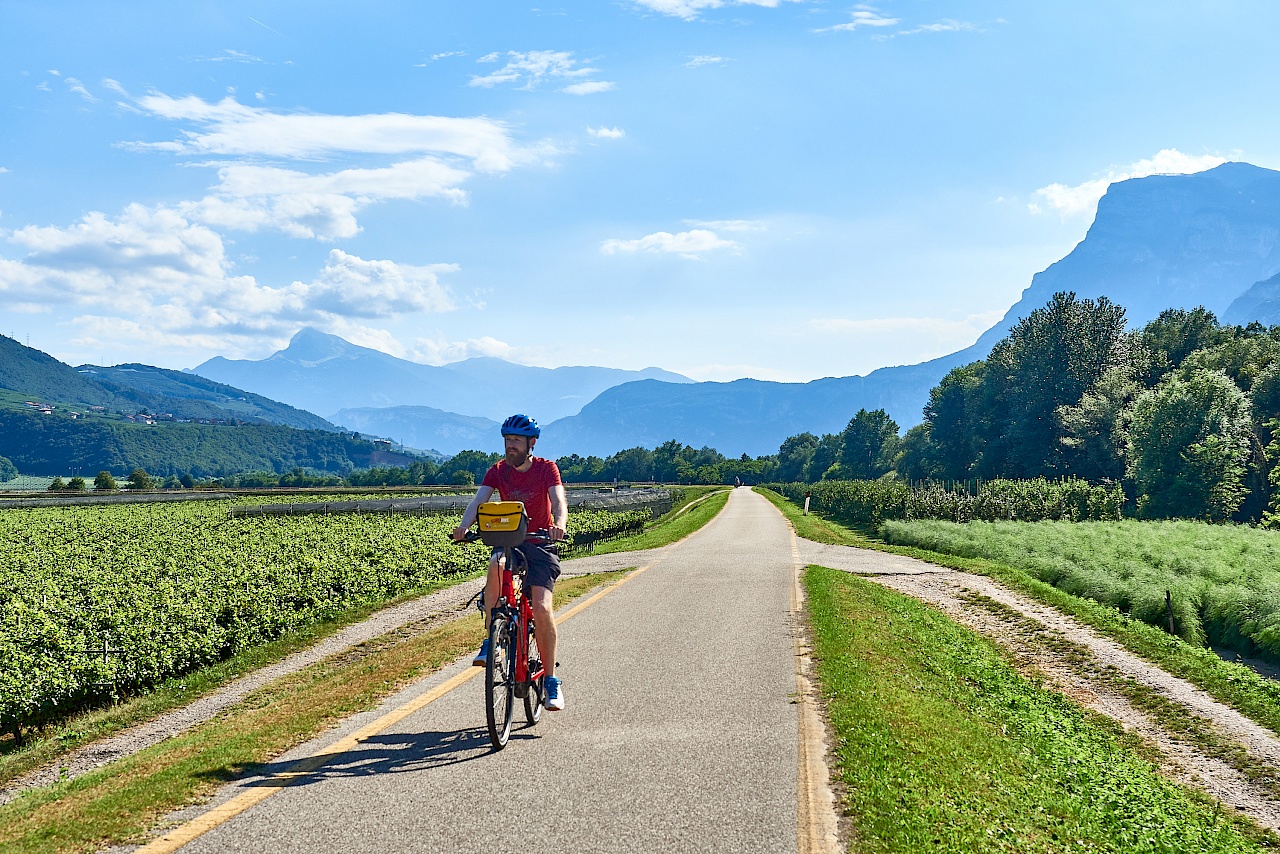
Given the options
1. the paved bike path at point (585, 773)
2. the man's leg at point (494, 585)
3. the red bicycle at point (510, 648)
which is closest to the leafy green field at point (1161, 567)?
the paved bike path at point (585, 773)

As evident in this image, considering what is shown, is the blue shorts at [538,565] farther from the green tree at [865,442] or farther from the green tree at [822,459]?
the green tree at [822,459]

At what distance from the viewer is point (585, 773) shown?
596 centimetres

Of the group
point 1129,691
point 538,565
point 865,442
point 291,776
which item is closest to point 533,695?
point 538,565

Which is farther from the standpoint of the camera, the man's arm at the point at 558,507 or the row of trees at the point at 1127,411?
the row of trees at the point at 1127,411

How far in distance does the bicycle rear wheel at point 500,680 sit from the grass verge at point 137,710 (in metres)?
4.67

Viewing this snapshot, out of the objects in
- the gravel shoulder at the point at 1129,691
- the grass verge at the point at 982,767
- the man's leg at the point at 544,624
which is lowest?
the gravel shoulder at the point at 1129,691

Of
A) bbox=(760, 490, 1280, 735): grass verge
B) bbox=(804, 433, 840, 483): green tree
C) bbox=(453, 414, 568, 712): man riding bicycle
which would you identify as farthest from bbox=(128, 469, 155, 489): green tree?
bbox=(804, 433, 840, 483): green tree

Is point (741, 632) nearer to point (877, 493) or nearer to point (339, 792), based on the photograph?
point (339, 792)

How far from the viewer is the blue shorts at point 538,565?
23.0 feet

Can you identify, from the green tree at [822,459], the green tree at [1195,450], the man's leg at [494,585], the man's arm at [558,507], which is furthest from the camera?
the green tree at [822,459]

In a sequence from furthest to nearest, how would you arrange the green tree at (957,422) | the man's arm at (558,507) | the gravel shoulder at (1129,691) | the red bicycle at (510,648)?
the green tree at (957,422) → the gravel shoulder at (1129,691) → the man's arm at (558,507) → the red bicycle at (510,648)

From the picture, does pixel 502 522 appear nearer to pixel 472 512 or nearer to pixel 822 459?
pixel 472 512

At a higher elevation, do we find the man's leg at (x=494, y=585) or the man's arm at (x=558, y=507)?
the man's arm at (x=558, y=507)

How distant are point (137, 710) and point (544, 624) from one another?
5841mm
